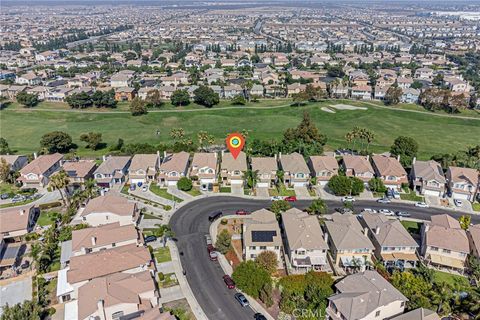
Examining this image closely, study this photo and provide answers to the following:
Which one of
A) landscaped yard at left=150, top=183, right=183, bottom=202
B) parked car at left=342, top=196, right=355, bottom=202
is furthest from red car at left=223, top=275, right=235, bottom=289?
parked car at left=342, top=196, right=355, bottom=202

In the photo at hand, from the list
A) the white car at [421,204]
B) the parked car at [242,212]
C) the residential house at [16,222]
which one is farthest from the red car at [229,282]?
the white car at [421,204]

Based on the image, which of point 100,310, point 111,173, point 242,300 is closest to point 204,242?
Result: point 242,300

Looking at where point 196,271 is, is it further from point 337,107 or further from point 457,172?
point 337,107

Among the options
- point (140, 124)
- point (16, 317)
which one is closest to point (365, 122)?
point (140, 124)

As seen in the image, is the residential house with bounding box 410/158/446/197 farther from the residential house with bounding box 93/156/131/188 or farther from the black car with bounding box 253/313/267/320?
the residential house with bounding box 93/156/131/188

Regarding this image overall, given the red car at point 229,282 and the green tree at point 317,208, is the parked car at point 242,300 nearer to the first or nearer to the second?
the red car at point 229,282

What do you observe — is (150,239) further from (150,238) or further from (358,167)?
(358,167)
